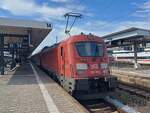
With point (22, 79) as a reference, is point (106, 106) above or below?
below

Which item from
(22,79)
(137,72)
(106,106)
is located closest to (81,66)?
(106,106)

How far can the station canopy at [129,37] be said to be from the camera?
3434 cm

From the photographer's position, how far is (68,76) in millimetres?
12500

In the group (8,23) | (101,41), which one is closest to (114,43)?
(8,23)

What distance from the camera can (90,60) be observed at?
12.0 meters

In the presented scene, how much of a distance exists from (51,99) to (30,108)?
183 cm

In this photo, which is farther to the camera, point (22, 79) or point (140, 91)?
point (22, 79)

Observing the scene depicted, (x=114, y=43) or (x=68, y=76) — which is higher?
(x=114, y=43)

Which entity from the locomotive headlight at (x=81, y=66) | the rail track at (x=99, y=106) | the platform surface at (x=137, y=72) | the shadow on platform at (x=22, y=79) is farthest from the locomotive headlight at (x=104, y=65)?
the platform surface at (x=137, y=72)

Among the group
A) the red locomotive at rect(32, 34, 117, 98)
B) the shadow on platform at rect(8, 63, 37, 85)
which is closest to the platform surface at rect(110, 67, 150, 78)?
the shadow on platform at rect(8, 63, 37, 85)

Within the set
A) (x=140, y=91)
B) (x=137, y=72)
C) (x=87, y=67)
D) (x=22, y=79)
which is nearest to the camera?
(x=87, y=67)

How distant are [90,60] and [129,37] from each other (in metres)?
25.5

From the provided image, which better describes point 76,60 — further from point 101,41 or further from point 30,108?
point 30,108

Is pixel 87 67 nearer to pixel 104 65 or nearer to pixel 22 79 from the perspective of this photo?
pixel 104 65
